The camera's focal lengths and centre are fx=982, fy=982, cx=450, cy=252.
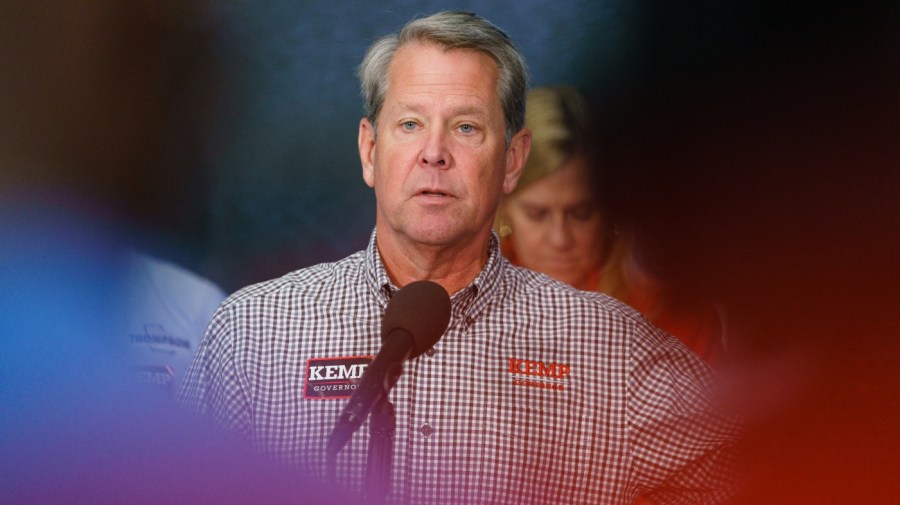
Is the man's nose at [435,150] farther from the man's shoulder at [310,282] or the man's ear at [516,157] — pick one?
the man's shoulder at [310,282]

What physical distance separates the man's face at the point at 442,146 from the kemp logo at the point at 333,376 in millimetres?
306

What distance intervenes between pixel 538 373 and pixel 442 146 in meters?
0.56

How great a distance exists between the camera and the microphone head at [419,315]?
4.80ft

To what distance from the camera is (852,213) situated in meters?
2.29

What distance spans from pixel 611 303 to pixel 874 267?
619 millimetres

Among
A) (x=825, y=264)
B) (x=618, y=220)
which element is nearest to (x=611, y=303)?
(x=618, y=220)

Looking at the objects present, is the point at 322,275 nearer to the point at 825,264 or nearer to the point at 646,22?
the point at 646,22

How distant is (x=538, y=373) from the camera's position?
88.7 inches

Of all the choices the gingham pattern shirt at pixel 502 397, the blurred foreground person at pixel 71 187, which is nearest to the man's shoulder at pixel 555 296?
the gingham pattern shirt at pixel 502 397

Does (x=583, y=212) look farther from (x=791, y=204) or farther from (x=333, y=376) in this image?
(x=333, y=376)

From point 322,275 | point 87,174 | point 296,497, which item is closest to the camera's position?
point 296,497

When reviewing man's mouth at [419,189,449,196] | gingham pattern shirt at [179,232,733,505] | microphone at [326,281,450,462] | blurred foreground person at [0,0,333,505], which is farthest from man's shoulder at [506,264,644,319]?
blurred foreground person at [0,0,333,505]

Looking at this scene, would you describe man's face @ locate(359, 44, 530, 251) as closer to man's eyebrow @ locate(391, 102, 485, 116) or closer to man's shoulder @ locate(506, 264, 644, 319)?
man's eyebrow @ locate(391, 102, 485, 116)

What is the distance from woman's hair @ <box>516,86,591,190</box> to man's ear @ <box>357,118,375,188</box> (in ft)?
1.15
